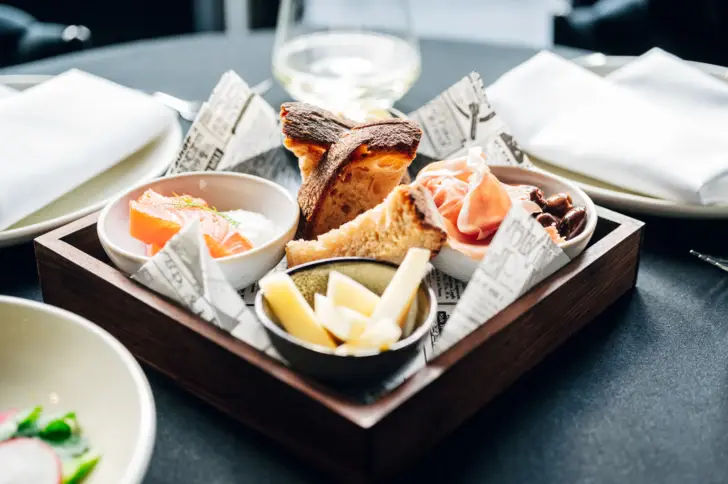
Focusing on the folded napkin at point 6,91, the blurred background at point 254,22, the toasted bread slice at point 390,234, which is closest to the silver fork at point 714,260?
the toasted bread slice at point 390,234

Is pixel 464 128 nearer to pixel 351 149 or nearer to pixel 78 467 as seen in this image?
pixel 351 149

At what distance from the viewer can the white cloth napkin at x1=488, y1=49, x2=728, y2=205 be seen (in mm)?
1071

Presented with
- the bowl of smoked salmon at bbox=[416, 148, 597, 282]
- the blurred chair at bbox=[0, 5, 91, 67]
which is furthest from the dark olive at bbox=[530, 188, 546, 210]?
the blurred chair at bbox=[0, 5, 91, 67]

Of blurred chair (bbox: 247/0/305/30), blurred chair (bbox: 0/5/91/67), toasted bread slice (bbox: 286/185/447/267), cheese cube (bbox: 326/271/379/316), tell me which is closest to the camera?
cheese cube (bbox: 326/271/379/316)

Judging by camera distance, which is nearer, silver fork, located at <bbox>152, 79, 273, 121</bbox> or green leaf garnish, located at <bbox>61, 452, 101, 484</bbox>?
green leaf garnish, located at <bbox>61, 452, 101, 484</bbox>

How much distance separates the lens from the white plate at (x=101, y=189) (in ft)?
3.19

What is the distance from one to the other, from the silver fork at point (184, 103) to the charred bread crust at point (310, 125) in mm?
393

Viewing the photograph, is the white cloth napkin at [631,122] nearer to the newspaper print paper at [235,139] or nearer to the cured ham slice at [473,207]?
the cured ham slice at [473,207]

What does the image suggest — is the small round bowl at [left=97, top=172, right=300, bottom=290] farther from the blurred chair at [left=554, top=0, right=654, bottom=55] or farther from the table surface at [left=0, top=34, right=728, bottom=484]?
the blurred chair at [left=554, top=0, right=654, bottom=55]

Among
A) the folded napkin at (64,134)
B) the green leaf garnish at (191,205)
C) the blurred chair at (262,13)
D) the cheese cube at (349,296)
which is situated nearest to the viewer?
the cheese cube at (349,296)

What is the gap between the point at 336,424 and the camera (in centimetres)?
63

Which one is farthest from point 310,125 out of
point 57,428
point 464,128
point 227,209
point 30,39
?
point 30,39

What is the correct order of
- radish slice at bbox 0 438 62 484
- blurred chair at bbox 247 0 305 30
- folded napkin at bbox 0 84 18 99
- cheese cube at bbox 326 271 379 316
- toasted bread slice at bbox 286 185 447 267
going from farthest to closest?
blurred chair at bbox 247 0 305 30
folded napkin at bbox 0 84 18 99
toasted bread slice at bbox 286 185 447 267
cheese cube at bbox 326 271 379 316
radish slice at bbox 0 438 62 484

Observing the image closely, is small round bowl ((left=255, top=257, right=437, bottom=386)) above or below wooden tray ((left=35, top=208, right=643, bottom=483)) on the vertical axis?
above
